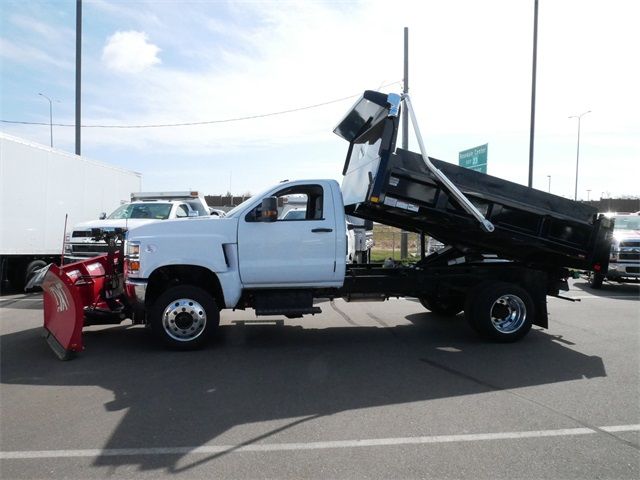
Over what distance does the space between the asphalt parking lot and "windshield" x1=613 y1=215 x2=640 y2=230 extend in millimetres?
8962

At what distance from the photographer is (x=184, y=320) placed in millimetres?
6801

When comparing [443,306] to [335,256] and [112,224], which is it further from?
[112,224]

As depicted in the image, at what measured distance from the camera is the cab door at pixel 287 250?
6969 millimetres

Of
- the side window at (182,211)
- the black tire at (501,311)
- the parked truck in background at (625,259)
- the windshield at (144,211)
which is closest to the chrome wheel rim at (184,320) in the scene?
the black tire at (501,311)

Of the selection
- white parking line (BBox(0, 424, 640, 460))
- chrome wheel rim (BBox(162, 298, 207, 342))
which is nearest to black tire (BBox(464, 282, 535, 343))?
white parking line (BBox(0, 424, 640, 460))

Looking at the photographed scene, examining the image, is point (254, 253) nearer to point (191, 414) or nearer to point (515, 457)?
point (191, 414)

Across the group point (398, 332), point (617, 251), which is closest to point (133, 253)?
point (398, 332)

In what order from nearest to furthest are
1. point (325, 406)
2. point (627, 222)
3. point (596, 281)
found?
point (325, 406), point (596, 281), point (627, 222)

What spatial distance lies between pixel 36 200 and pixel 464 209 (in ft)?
35.1

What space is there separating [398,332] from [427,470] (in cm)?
459

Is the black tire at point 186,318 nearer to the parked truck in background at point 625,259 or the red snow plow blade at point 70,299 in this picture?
the red snow plow blade at point 70,299

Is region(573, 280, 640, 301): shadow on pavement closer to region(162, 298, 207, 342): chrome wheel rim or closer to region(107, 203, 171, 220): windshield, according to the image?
region(162, 298, 207, 342): chrome wheel rim

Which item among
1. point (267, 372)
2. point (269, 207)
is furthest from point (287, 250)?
point (267, 372)

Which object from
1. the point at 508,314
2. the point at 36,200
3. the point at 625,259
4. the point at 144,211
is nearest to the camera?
the point at 508,314
